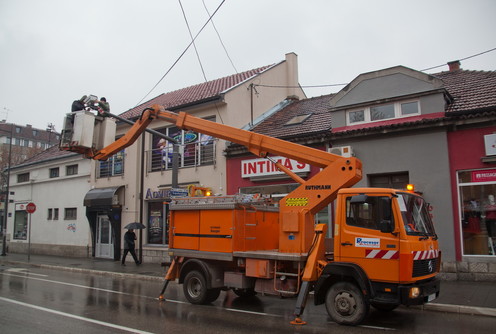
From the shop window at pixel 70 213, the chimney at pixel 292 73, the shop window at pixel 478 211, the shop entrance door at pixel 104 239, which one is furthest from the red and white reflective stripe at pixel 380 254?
the shop window at pixel 70 213

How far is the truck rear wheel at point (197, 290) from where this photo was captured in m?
9.54

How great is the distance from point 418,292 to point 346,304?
124cm

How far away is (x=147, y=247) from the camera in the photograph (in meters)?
19.5

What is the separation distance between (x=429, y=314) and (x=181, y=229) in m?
5.91

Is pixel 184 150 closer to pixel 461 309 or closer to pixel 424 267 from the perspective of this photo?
pixel 461 309

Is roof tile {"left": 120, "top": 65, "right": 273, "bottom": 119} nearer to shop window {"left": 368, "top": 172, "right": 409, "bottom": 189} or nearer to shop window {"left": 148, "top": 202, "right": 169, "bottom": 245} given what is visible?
shop window {"left": 148, "top": 202, "right": 169, "bottom": 245}

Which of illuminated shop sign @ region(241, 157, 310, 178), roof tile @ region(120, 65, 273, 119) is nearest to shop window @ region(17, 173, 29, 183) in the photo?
roof tile @ region(120, 65, 273, 119)

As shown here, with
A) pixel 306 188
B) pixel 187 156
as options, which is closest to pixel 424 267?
pixel 306 188

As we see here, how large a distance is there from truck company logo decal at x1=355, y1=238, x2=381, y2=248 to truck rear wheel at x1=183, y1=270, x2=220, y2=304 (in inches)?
152

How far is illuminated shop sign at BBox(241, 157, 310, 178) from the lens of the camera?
50.0 ft

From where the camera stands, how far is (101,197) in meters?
21.3

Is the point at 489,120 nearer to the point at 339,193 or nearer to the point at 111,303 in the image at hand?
the point at 339,193

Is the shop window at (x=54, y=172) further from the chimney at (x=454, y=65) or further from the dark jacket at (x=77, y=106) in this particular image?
the chimney at (x=454, y=65)

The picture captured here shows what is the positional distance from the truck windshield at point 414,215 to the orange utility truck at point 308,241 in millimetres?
22
